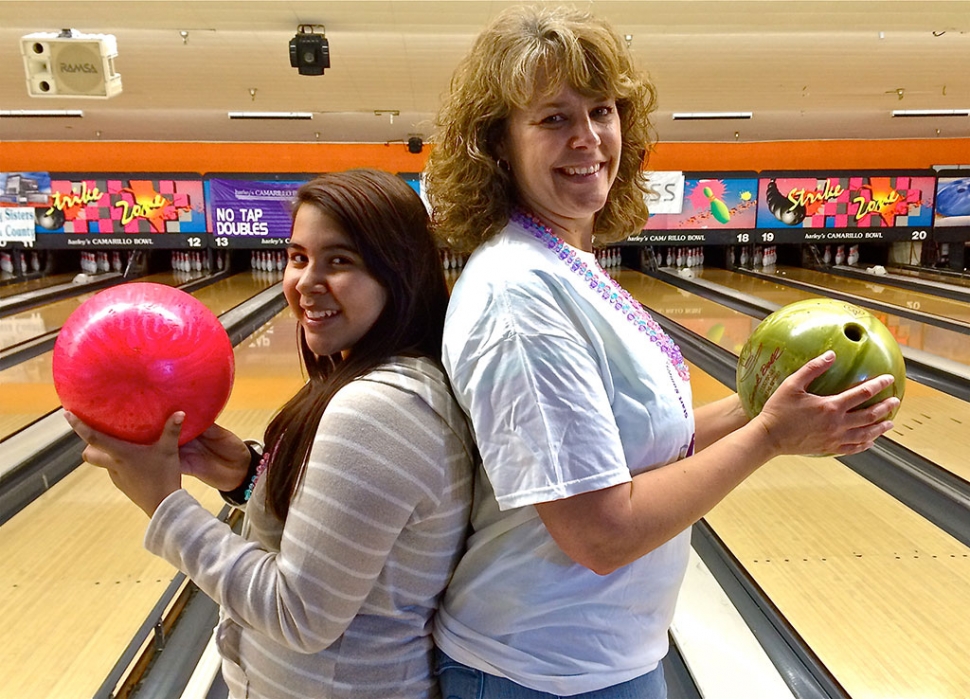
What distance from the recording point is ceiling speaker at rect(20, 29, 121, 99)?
367cm

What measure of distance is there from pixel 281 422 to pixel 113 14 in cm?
414

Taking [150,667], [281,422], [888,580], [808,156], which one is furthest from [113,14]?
[808,156]

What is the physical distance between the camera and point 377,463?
2.65 feet

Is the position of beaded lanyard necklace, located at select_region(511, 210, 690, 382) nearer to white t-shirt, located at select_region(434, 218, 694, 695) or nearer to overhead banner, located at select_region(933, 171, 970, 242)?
white t-shirt, located at select_region(434, 218, 694, 695)

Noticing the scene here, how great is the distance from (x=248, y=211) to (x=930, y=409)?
6254 mm

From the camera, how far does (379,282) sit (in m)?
0.95

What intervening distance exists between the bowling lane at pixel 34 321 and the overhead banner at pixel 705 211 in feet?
16.1

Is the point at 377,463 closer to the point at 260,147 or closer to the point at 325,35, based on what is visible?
the point at 325,35

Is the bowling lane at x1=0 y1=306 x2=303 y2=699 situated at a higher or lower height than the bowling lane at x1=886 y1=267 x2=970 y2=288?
lower

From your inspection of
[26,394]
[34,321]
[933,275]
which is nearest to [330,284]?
[26,394]

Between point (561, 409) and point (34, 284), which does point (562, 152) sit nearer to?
point (561, 409)

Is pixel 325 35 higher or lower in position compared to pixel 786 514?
higher

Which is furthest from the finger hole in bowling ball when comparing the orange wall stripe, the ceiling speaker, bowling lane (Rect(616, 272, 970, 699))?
the orange wall stripe

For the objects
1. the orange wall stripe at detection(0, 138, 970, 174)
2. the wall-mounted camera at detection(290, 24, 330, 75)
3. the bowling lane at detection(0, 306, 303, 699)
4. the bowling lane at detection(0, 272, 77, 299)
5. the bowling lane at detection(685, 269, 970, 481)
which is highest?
the wall-mounted camera at detection(290, 24, 330, 75)
